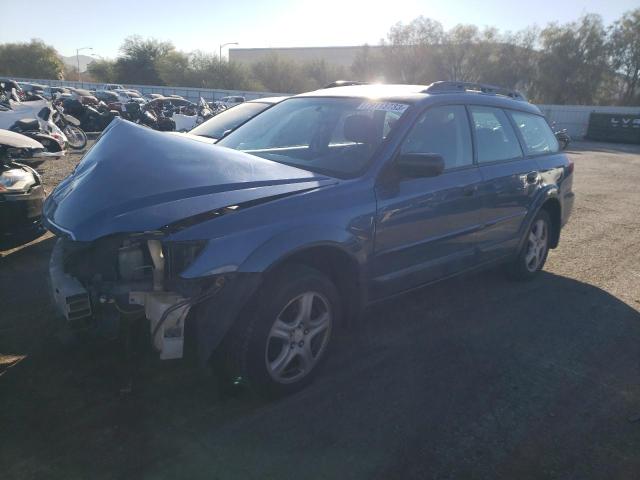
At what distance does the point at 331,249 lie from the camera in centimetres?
296

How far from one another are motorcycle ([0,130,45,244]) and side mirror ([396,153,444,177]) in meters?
3.42

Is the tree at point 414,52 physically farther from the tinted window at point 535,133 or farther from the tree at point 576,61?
the tinted window at point 535,133

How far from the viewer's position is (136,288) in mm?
2561

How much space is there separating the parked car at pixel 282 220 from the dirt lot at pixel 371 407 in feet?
1.08

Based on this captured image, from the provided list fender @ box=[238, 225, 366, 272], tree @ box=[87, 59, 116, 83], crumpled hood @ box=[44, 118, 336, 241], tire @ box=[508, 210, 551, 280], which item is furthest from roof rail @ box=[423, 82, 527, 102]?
tree @ box=[87, 59, 116, 83]

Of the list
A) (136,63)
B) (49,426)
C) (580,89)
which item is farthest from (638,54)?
(136,63)

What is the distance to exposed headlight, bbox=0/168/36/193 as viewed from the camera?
4504 millimetres

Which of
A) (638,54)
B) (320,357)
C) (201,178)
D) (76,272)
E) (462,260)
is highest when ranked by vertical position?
(638,54)

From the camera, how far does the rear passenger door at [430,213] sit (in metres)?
3.30

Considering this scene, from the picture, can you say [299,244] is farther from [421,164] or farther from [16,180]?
[16,180]

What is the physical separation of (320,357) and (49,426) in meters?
1.52

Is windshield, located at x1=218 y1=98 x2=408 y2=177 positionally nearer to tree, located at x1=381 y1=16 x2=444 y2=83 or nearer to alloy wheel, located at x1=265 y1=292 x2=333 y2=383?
alloy wheel, located at x1=265 y1=292 x2=333 y2=383

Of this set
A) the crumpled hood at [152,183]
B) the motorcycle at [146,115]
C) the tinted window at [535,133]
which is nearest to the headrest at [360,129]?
the crumpled hood at [152,183]

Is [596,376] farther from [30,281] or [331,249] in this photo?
[30,281]
